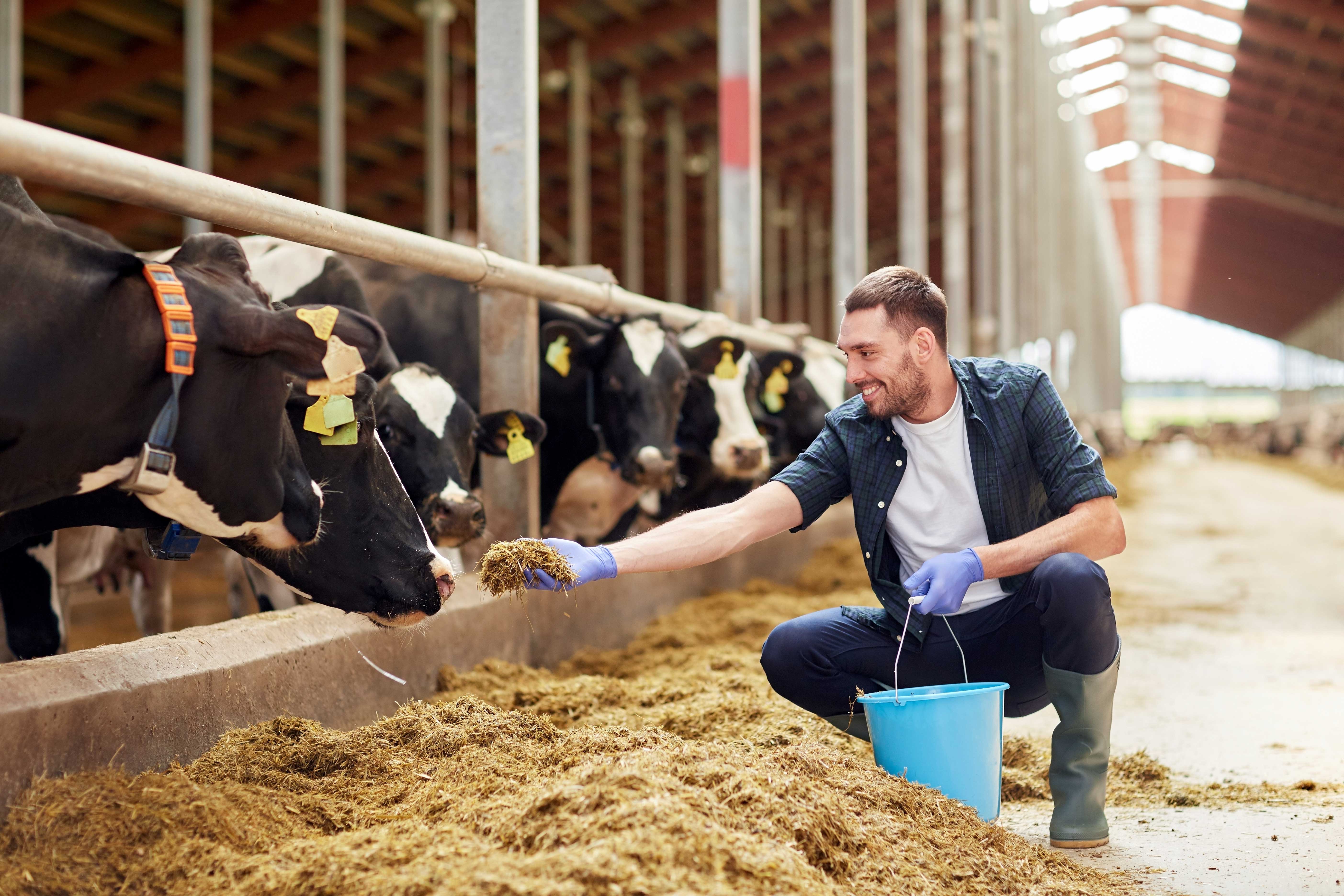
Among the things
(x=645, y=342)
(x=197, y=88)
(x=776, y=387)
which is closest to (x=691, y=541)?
(x=645, y=342)

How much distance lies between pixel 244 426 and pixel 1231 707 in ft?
11.4

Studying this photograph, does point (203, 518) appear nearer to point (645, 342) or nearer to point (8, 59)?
point (645, 342)

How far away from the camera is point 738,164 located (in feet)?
24.0

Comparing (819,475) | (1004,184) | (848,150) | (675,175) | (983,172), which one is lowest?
(819,475)

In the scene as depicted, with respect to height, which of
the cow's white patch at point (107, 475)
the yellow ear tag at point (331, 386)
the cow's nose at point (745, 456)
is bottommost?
the cow's white patch at point (107, 475)

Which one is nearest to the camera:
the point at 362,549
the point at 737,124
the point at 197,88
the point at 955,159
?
the point at 362,549

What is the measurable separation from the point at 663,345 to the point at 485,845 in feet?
11.7

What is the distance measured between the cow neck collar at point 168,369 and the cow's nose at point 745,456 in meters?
3.82

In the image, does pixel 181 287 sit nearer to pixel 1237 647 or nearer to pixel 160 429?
pixel 160 429

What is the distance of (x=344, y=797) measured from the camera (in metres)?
2.39

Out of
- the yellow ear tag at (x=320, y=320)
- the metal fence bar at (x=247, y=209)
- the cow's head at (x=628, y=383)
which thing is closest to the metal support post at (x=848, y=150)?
the cow's head at (x=628, y=383)

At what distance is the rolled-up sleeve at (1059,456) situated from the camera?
290 centimetres

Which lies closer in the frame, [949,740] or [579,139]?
[949,740]

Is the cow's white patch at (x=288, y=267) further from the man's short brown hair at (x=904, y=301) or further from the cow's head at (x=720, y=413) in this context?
the cow's head at (x=720, y=413)
